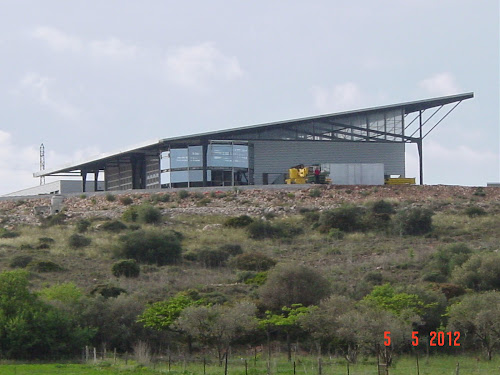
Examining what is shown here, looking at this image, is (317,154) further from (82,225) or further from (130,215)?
(82,225)

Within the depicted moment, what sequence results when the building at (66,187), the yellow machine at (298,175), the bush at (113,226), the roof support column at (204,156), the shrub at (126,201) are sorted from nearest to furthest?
1. the bush at (113,226)
2. the shrub at (126,201)
3. the yellow machine at (298,175)
4. the roof support column at (204,156)
5. the building at (66,187)

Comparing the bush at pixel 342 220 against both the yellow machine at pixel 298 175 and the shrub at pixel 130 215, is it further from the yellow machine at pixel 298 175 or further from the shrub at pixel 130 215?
the shrub at pixel 130 215

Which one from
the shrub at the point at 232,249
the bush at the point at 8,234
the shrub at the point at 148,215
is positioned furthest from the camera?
the shrub at the point at 148,215

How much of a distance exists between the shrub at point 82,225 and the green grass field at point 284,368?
2904 centimetres

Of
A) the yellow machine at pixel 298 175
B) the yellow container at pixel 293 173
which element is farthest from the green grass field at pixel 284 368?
the yellow container at pixel 293 173

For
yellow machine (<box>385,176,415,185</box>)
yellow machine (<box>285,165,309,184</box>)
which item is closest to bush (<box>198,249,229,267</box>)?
yellow machine (<box>285,165,309,184</box>)

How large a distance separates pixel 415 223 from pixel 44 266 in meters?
23.2

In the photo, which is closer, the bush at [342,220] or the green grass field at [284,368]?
the green grass field at [284,368]

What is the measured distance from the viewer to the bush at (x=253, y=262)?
47594 millimetres

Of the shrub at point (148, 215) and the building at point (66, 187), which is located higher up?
the building at point (66, 187)

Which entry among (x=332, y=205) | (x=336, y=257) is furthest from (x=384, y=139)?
(x=336, y=257)

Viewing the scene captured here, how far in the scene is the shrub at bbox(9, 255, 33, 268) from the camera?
47.3m

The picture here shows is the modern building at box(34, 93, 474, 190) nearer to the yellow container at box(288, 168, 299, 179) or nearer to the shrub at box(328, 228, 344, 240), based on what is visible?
the yellow container at box(288, 168, 299, 179)
